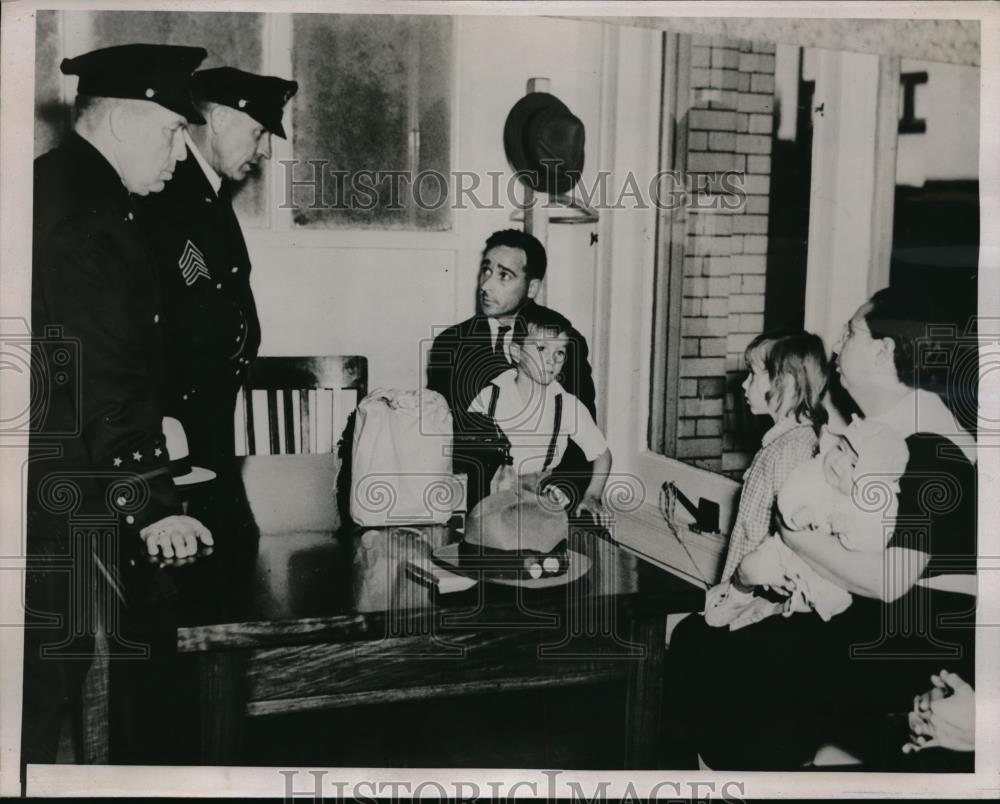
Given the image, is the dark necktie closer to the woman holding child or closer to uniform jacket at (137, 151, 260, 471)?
uniform jacket at (137, 151, 260, 471)

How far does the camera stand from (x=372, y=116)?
2111 mm

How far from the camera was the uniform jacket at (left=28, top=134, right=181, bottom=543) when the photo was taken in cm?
206

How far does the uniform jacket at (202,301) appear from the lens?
209cm

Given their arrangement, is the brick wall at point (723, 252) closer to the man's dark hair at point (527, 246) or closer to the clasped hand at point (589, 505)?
the clasped hand at point (589, 505)

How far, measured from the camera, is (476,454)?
2162 mm

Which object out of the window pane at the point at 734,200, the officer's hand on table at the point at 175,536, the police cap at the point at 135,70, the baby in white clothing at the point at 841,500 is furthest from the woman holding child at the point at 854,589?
the police cap at the point at 135,70

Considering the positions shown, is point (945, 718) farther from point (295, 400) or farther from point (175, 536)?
point (175, 536)

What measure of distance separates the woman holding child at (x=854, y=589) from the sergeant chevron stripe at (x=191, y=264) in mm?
1348

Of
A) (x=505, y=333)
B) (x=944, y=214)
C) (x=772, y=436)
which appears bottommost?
(x=772, y=436)

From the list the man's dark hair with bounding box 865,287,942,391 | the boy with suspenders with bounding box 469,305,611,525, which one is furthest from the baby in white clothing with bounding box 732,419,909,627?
the boy with suspenders with bounding box 469,305,611,525

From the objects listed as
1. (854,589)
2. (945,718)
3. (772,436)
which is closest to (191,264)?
(772,436)

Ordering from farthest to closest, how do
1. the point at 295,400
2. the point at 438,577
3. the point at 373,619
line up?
the point at 295,400
the point at 438,577
the point at 373,619

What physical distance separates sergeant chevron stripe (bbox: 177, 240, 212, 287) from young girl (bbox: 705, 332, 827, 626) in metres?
1.25

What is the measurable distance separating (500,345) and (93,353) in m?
0.89
